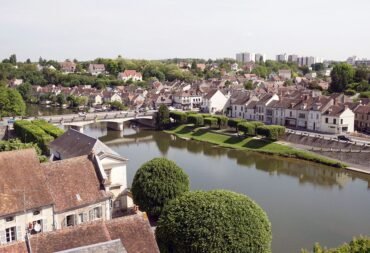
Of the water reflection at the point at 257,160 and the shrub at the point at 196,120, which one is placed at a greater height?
→ the shrub at the point at 196,120

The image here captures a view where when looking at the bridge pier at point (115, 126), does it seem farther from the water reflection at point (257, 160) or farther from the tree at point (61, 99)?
the tree at point (61, 99)

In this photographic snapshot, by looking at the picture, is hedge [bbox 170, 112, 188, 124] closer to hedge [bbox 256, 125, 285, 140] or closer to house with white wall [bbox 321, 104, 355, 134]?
hedge [bbox 256, 125, 285, 140]

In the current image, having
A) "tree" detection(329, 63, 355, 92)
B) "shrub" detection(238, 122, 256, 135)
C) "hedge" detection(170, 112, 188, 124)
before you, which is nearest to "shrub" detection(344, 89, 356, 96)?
"tree" detection(329, 63, 355, 92)

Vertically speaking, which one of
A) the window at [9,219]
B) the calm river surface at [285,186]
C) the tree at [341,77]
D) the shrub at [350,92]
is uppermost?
the tree at [341,77]

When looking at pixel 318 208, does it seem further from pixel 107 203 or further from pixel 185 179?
pixel 107 203

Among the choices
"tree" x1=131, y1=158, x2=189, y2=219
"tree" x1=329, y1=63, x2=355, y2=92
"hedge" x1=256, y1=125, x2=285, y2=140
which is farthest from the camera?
"tree" x1=329, y1=63, x2=355, y2=92

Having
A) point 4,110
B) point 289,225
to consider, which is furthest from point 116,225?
point 4,110

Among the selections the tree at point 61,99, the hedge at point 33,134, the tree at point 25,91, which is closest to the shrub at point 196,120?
the hedge at point 33,134
